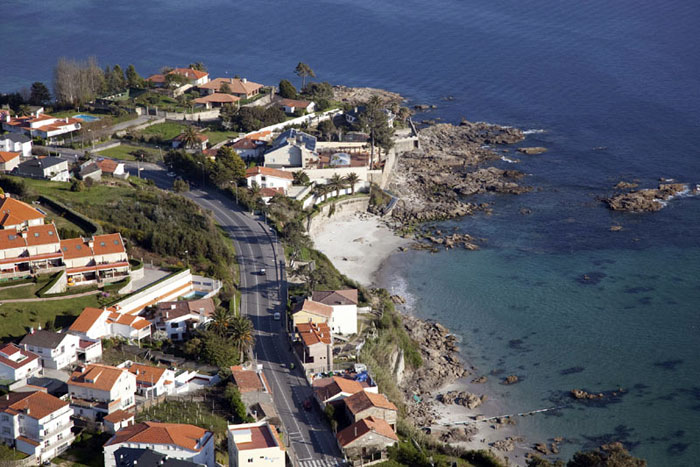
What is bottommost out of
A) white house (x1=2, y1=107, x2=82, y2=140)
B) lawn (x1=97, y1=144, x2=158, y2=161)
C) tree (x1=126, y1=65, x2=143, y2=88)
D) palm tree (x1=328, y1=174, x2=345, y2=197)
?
palm tree (x1=328, y1=174, x2=345, y2=197)

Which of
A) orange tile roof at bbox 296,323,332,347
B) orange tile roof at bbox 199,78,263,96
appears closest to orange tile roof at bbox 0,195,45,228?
orange tile roof at bbox 296,323,332,347

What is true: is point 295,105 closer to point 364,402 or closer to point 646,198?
point 646,198

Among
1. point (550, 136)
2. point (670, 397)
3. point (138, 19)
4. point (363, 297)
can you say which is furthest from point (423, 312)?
point (138, 19)

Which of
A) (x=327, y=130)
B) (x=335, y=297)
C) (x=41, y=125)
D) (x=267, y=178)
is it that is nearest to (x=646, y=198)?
(x=327, y=130)

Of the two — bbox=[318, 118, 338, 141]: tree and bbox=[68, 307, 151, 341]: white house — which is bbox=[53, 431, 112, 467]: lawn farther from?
bbox=[318, 118, 338, 141]: tree

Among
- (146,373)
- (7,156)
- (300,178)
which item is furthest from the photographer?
(300,178)
